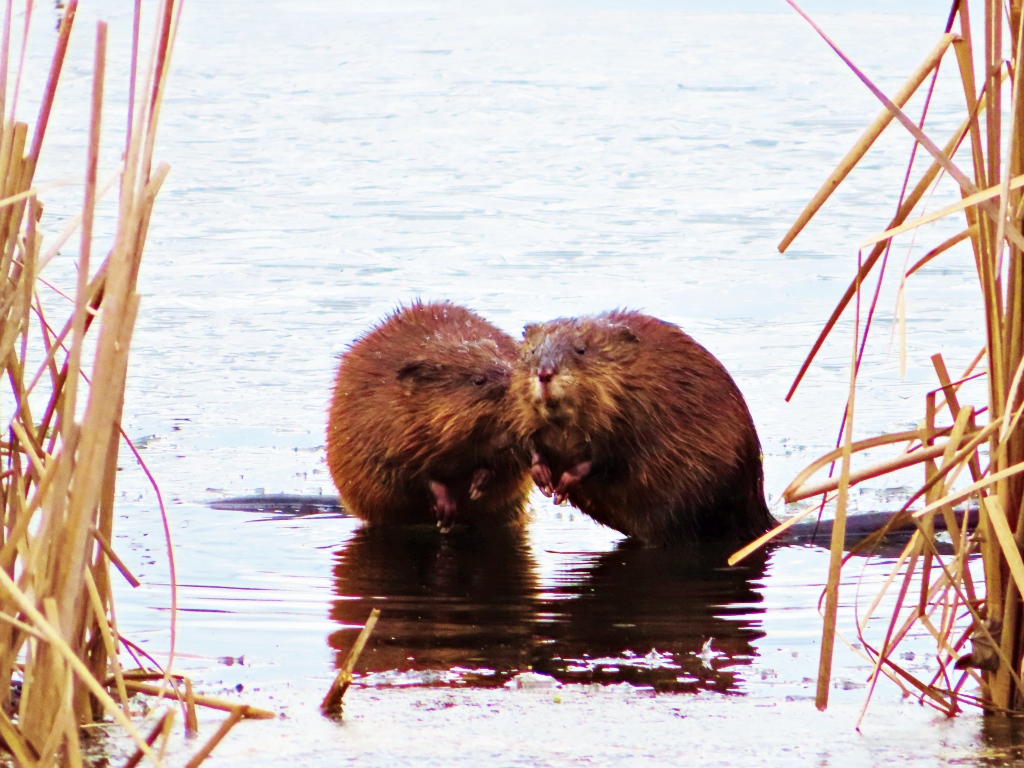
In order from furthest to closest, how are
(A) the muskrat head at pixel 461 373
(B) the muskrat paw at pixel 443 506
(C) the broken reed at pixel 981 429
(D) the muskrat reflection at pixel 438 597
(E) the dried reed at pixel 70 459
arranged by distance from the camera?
1. (B) the muskrat paw at pixel 443 506
2. (A) the muskrat head at pixel 461 373
3. (D) the muskrat reflection at pixel 438 597
4. (C) the broken reed at pixel 981 429
5. (E) the dried reed at pixel 70 459

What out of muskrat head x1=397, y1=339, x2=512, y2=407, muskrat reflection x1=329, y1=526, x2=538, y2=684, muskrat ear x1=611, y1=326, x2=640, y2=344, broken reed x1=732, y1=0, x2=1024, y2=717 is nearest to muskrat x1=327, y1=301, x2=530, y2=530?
muskrat head x1=397, y1=339, x2=512, y2=407

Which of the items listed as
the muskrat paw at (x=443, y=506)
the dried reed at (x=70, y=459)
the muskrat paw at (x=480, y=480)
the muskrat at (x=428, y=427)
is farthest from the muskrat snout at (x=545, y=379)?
the dried reed at (x=70, y=459)

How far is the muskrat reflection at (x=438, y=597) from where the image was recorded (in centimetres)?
318

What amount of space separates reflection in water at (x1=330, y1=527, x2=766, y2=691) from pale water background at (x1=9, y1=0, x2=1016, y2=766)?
1cm

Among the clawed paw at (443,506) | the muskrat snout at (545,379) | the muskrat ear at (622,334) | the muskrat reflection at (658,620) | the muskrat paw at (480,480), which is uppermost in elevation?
the muskrat ear at (622,334)

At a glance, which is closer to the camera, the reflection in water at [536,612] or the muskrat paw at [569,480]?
the reflection in water at [536,612]

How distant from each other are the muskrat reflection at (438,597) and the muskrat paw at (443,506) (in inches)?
2.0

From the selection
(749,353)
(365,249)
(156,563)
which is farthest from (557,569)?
(365,249)

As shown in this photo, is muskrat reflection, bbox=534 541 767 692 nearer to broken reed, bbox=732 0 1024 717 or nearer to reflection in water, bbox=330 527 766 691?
reflection in water, bbox=330 527 766 691

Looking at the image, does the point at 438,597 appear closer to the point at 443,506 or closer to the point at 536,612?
the point at 536,612

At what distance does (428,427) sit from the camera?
4.74 m

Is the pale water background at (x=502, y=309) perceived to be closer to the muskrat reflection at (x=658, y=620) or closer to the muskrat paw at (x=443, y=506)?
the muskrat reflection at (x=658, y=620)

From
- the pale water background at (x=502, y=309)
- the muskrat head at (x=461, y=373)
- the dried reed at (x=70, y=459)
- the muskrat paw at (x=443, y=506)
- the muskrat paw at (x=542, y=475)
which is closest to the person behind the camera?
the dried reed at (x=70, y=459)

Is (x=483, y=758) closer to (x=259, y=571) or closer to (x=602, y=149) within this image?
(x=259, y=571)
